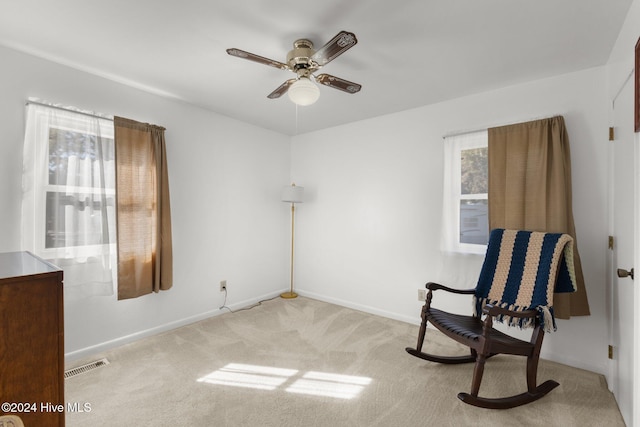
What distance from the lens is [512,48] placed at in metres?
2.16

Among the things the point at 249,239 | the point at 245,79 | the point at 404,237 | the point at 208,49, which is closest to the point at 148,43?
the point at 208,49

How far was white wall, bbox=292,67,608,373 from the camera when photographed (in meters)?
2.40

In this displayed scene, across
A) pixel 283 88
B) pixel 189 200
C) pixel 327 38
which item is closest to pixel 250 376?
pixel 189 200

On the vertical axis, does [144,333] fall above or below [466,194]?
below

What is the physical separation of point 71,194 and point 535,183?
390cm

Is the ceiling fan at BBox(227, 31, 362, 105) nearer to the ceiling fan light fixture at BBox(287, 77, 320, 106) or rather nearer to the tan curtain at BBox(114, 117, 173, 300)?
the ceiling fan light fixture at BBox(287, 77, 320, 106)

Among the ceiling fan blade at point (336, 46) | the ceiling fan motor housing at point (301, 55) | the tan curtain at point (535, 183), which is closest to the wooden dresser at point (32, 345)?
the ceiling fan blade at point (336, 46)

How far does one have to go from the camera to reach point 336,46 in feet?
5.46

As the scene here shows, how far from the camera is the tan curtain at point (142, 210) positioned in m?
2.70

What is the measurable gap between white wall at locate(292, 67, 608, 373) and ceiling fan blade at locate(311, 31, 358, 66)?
184 centimetres

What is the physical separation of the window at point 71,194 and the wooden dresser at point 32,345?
1560 millimetres

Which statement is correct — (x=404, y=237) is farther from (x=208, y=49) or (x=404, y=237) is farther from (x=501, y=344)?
(x=208, y=49)

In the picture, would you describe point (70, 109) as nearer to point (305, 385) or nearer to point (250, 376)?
point (250, 376)

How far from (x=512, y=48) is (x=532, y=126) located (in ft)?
2.44
